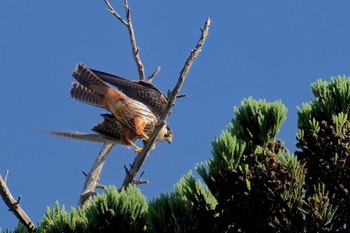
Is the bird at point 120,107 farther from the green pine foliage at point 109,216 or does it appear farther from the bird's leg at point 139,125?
the green pine foliage at point 109,216

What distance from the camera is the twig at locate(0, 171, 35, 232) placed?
5754 millimetres

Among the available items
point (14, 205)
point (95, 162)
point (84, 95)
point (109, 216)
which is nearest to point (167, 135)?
point (95, 162)

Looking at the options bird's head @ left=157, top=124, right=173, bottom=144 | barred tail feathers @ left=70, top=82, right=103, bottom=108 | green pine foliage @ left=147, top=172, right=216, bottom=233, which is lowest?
green pine foliage @ left=147, top=172, right=216, bottom=233

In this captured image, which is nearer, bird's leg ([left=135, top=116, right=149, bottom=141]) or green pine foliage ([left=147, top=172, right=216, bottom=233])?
green pine foliage ([left=147, top=172, right=216, bottom=233])

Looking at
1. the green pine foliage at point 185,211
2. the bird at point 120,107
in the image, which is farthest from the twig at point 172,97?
the bird at point 120,107

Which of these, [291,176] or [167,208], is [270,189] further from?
[167,208]

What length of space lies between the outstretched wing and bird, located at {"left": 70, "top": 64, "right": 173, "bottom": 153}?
3 cm

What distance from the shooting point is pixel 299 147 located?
5090 millimetres

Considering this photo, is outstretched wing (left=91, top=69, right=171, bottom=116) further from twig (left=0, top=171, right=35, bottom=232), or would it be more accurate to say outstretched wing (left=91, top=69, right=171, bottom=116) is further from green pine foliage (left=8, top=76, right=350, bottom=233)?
green pine foliage (left=8, top=76, right=350, bottom=233)

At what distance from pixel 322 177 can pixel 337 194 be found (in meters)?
0.16

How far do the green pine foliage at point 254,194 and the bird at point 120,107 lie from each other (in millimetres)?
2592

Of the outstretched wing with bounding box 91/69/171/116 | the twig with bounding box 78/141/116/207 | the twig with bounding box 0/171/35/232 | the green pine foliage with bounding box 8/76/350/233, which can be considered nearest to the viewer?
the green pine foliage with bounding box 8/76/350/233

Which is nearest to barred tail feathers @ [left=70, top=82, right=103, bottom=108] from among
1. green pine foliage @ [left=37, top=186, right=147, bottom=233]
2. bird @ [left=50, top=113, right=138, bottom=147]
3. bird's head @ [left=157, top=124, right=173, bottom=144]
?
bird @ [left=50, top=113, right=138, bottom=147]

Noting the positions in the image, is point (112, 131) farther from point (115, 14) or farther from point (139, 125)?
point (115, 14)
